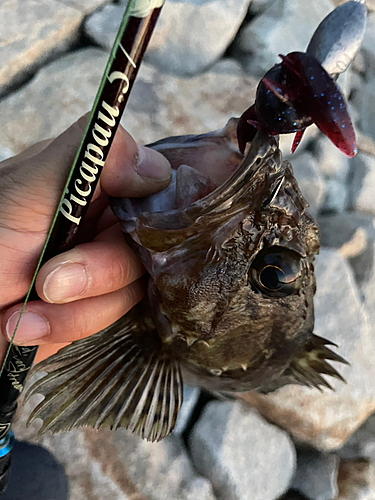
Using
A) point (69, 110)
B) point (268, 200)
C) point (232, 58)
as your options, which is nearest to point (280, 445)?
point (268, 200)

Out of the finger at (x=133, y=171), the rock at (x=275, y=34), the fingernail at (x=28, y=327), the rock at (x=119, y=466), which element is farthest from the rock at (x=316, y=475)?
the rock at (x=275, y=34)

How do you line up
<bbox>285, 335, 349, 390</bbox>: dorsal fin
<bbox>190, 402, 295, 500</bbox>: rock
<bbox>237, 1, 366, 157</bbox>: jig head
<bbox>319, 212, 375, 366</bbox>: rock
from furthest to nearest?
1. <bbox>319, 212, 375, 366</bbox>: rock
2. <bbox>190, 402, 295, 500</bbox>: rock
3. <bbox>285, 335, 349, 390</bbox>: dorsal fin
4. <bbox>237, 1, 366, 157</bbox>: jig head

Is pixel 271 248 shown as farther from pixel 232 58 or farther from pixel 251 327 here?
pixel 232 58

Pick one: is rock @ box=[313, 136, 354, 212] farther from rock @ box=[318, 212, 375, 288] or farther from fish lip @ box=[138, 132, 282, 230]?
fish lip @ box=[138, 132, 282, 230]

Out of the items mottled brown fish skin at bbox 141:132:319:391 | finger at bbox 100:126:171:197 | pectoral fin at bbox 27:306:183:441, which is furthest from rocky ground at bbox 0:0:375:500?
finger at bbox 100:126:171:197

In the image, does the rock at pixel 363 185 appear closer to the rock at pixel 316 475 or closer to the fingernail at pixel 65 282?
the rock at pixel 316 475

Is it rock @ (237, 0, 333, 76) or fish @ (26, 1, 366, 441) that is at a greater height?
rock @ (237, 0, 333, 76)
